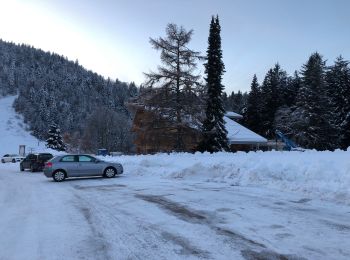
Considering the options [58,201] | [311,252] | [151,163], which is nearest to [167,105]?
[151,163]

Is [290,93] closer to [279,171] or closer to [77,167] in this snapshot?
[77,167]

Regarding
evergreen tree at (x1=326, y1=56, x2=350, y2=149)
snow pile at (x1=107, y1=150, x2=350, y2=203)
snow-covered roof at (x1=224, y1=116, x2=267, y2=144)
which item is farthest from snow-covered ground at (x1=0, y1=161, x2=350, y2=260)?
evergreen tree at (x1=326, y1=56, x2=350, y2=149)

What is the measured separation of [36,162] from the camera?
37.4m

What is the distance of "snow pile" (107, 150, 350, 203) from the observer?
13.3 m

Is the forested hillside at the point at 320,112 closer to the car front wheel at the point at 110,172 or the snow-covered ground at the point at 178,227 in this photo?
the car front wheel at the point at 110,172

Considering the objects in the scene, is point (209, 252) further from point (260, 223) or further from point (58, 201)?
point (58, 201)

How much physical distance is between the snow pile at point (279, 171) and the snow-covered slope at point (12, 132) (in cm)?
12521

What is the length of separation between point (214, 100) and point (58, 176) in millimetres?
23018

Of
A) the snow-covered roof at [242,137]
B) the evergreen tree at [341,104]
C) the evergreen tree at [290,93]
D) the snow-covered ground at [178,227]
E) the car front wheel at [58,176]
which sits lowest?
the snow-covered ground at [178,227]

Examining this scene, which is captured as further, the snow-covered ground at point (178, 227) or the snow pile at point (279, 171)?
the snow pile at point (279, 171)

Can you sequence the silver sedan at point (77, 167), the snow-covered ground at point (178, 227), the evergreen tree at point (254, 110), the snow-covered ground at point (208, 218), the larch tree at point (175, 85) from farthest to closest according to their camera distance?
the evergreen tree at point (254, 110) → the larch tree at point (175, 85) → the silver sedan at point (77, 167) → the snow-covered ground at point (208, 218) → the snow-covered ground at point (178, 227)

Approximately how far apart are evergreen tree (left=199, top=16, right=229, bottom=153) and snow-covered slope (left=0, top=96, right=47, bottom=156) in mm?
108550

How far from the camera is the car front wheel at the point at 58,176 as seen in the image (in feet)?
78.0

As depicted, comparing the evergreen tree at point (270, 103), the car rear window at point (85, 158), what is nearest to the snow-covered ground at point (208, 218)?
the car rear window at point (85, 158)
